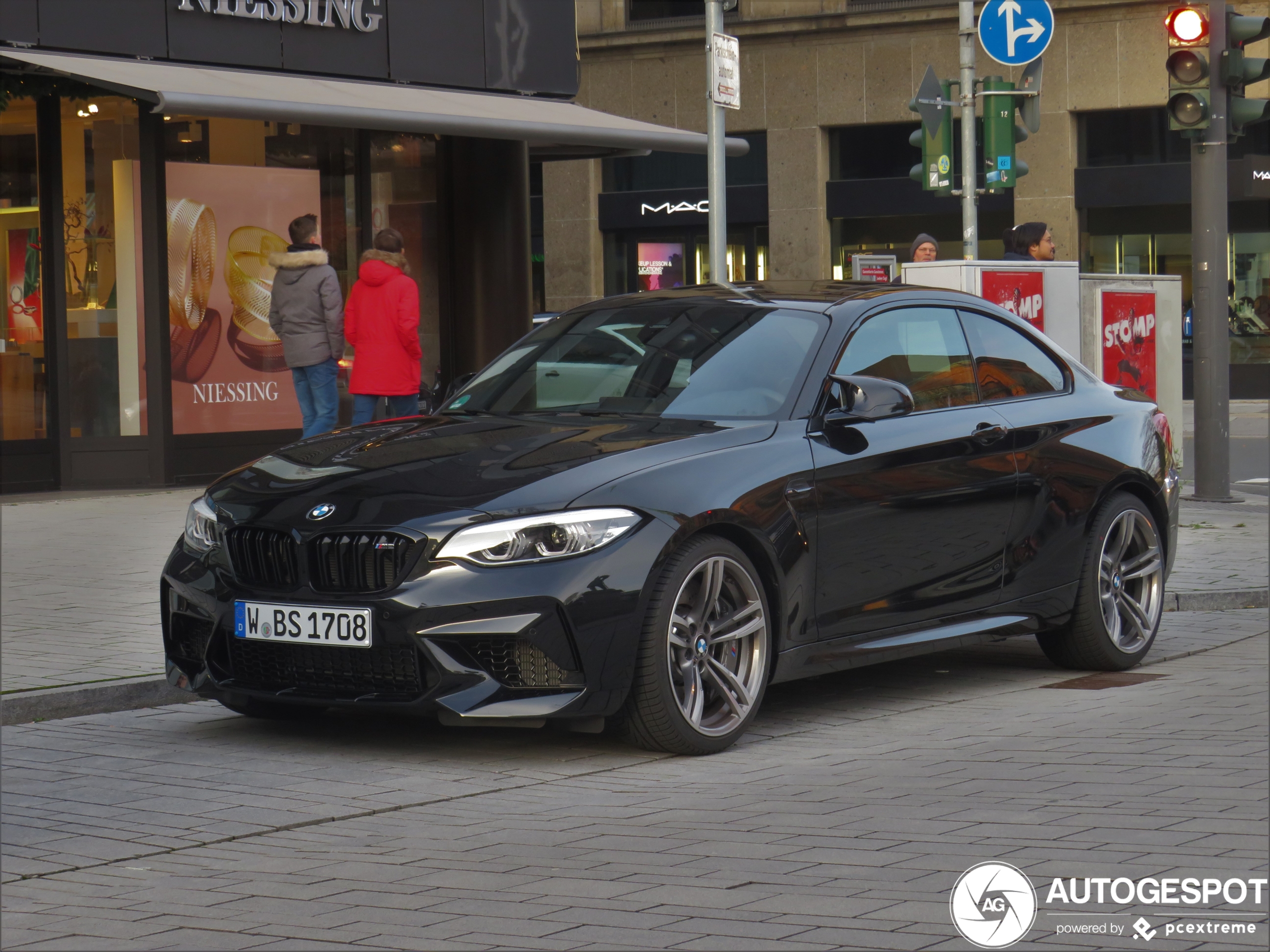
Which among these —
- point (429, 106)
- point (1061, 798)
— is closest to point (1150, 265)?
point (429, 106)

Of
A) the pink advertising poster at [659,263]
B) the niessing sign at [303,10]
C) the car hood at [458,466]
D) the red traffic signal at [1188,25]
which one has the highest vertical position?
the niessing sign at [303,10]

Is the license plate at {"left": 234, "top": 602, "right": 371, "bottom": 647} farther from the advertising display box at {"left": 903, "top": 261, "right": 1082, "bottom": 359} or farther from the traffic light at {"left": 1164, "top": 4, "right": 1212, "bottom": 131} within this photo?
the traffic light at {"left": 1164, "top": 4, "right": 1212, "bottom": 131}

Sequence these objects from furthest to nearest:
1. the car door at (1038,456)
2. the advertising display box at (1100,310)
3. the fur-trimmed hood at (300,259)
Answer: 1. the fur-trimmed hood at (300,259)
2. the advertising display box at (1100,310)
3. the car door at (1038,456)

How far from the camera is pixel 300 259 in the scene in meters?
14.0

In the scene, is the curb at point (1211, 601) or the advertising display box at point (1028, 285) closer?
the curb at point (1211, 601)

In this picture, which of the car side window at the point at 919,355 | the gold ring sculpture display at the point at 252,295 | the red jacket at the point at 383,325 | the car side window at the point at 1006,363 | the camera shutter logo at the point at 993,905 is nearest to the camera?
the camera shutter logo at the point at 993,905

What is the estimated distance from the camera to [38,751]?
6.42 meters

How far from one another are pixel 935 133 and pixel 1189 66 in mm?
3598

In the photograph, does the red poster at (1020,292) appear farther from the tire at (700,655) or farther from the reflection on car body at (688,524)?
the tire at (700,655)

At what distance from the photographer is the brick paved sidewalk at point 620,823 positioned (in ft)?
13.7

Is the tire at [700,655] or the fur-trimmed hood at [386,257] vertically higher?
the fur-trimmed hood at [386,257]

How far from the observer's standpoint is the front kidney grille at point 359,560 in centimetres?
577

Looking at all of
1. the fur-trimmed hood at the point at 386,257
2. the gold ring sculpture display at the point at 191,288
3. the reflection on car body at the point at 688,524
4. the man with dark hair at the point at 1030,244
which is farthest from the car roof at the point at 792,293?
the gold ring sculpture display at the point at 191,288

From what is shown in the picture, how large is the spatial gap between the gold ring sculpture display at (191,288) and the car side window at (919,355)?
31.4 ft
